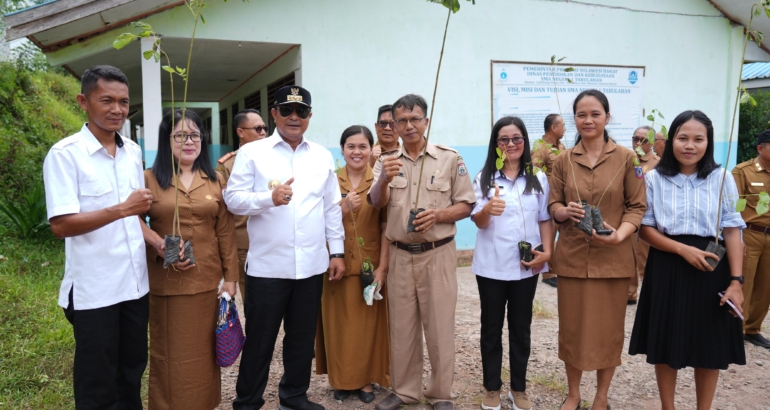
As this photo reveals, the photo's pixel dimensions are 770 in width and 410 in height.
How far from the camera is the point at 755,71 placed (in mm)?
15836

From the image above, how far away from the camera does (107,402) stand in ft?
8.32

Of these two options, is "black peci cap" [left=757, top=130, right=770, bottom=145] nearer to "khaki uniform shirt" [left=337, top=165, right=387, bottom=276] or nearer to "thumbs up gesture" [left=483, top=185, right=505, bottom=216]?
"thumbs up gesture" [left=483, top=185, right=505, bottom=216]

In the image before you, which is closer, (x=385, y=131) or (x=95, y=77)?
(x=95, y=77)

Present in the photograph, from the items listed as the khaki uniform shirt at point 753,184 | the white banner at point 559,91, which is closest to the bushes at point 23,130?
the white banner at point 559,91

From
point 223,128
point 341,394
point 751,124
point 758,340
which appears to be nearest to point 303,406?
point 341,394

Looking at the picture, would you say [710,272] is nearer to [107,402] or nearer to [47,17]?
[107,402]

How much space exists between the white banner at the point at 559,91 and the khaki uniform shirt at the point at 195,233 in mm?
5334

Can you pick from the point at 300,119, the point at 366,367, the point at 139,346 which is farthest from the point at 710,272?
the point at 139,346

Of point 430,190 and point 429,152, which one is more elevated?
point 429,152

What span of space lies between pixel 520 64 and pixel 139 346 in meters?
6.44

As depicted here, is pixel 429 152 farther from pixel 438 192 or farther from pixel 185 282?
pixel 185 282

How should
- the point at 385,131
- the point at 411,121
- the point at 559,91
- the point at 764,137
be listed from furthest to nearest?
1. the point at 559,91
2. the point at 764,137
3. the point at 385,131
4. the point at 411,121

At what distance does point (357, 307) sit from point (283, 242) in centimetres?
77

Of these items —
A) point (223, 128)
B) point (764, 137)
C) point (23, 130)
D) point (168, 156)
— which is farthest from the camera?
point (223, 128)
